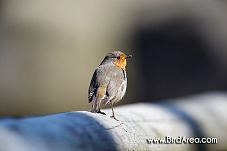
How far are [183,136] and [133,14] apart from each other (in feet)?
13.1

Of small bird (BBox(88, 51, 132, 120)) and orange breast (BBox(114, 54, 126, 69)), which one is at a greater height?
orange breast (BBox(114, 54, 126, 69))

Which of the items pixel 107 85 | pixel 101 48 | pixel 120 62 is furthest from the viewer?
pixel 101 48

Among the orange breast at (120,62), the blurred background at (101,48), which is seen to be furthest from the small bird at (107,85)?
the blurred background at (101,48)

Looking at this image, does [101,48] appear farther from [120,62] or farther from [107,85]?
[107,85]

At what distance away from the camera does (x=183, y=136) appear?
103 inches

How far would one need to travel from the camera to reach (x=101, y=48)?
6453 millimetres

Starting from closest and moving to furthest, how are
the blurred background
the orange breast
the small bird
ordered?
the small bird
the orange breast
the blurred background

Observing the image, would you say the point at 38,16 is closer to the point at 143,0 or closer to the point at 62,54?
the point at 62,54

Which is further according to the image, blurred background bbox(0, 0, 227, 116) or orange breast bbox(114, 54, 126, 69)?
blurred background bbox(0, 0, 227, 116)

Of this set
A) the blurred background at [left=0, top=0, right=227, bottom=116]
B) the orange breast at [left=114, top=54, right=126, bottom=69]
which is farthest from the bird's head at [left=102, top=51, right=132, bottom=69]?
the blurred background at [left=0, top=0, right=227, bottom=116]

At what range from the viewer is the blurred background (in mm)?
5879

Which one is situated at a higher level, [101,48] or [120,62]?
[120,62]

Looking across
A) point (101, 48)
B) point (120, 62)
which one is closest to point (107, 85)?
point (120, 62)

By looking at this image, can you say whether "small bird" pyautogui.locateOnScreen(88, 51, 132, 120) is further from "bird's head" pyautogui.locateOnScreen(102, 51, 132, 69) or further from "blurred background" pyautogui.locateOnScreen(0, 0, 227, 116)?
"blurred background" pyautogui.locateOnScreen(0, 0, 227, 116)
